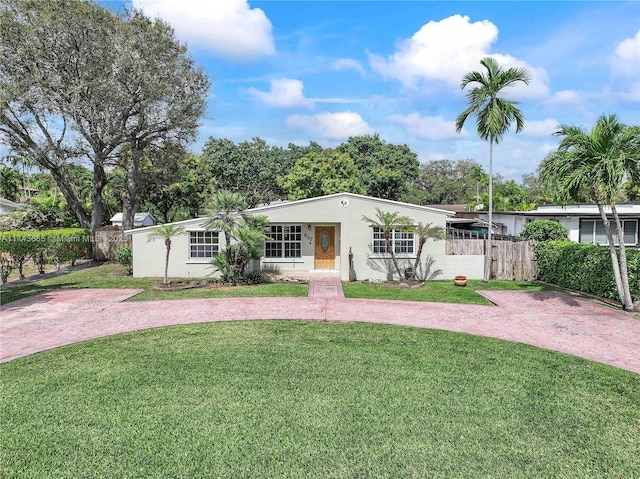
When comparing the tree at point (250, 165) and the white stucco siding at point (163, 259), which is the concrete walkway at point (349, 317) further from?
the tree at point (250, 165)

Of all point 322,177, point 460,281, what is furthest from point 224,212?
point 322,177

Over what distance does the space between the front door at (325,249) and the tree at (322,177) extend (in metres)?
13.3

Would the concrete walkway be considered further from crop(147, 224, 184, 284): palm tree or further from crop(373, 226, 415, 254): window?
crop(373, 226, 415, 254): window

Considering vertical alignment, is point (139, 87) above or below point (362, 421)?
above

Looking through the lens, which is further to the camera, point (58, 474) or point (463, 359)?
point (463, 359)

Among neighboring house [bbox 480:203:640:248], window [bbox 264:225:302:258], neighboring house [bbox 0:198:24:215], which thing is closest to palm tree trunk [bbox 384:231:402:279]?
window [bbox 264:225:302:258]

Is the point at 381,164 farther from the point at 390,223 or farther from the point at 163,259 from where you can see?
the point at 163,259

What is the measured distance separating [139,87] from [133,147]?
363cm

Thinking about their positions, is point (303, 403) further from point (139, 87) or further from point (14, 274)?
point (139, 87)

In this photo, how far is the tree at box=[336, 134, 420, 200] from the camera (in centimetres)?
3481

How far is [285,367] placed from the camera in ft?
21.6

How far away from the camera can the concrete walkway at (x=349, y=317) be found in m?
8.16

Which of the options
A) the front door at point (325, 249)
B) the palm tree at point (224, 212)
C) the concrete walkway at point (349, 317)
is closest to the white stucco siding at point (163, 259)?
the palm tree at point (224, 212)

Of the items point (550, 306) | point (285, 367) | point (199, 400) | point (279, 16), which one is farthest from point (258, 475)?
point (279, 16)
